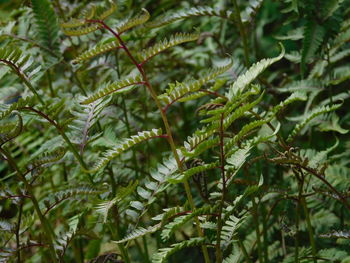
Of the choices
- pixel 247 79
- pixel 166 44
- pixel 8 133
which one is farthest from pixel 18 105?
pixel 247 79

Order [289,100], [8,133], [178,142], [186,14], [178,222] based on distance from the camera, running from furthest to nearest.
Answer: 1. [178,142]
2. [186,14]
3. [8,133]
4. [289,100]
5. [178,222]

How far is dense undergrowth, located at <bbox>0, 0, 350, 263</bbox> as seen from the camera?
1.00m

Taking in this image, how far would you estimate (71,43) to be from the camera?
1.73m

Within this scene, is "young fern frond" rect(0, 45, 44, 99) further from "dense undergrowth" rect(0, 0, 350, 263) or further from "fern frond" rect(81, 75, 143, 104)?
"fern frond" rect(81, 75, 143, 104)

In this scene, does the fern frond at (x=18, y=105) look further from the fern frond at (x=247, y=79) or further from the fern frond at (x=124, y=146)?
the fern frond at (x=247, y=79)

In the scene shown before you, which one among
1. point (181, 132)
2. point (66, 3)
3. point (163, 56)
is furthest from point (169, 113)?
point (66, 3)

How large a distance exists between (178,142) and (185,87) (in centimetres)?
136

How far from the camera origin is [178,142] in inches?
91.5

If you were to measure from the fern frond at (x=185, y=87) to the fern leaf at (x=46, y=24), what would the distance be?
0.61 m

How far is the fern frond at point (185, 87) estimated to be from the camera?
964 millimetres

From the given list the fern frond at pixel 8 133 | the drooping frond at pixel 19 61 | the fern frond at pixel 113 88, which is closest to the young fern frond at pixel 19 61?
the drooping frond at pixel 19 61

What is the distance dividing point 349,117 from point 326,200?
1.18ft

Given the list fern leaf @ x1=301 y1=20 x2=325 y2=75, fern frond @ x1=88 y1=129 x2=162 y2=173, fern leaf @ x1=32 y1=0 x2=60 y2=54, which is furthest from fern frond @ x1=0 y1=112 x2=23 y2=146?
fern leaf @ x1=301 y1=20 x2=325 y2=75

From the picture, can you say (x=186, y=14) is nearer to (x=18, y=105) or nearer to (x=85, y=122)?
(x=85, y=122)
